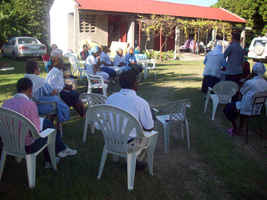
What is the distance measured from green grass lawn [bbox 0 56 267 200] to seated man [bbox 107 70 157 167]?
0.68 m

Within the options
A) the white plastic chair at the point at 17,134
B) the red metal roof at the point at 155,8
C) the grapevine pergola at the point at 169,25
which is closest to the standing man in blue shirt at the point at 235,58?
the white plastic chair at the point at 17,134

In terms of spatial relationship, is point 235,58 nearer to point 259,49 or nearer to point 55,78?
point 55,78

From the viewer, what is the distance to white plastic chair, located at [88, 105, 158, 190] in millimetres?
2863

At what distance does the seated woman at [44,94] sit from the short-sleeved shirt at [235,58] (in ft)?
13.2

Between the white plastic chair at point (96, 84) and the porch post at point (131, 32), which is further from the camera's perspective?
the porch post at point (131, 32)

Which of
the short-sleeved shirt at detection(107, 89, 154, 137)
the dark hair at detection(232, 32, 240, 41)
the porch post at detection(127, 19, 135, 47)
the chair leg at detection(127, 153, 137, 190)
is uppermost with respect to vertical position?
the porch post at detection(127, 19, 135, 47)

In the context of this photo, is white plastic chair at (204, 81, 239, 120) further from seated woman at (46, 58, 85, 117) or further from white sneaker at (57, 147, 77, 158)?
white sneaker at (57, 147, 77, 158)

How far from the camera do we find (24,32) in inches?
875

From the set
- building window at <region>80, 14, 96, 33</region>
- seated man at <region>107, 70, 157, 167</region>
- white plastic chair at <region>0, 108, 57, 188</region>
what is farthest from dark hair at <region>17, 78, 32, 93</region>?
building window at <region>80, 14, 96, 33</region>

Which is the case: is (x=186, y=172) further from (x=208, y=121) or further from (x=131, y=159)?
(x=208, y=121)

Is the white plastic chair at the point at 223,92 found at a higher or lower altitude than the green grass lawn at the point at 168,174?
higher

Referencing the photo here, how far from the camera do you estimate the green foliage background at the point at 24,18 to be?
1992cm

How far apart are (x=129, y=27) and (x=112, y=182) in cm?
1824

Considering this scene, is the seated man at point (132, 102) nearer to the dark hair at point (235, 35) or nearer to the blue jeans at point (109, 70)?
the dark hair at point (235, 35)
